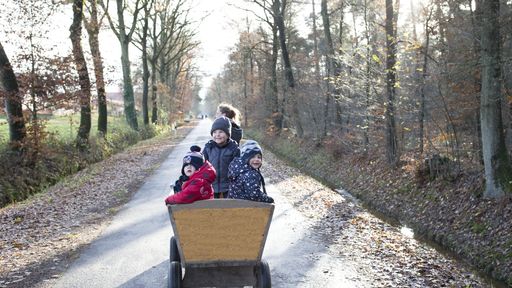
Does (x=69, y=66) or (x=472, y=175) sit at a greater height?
(x=69, y=66)

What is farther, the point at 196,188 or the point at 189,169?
the point at 189,169

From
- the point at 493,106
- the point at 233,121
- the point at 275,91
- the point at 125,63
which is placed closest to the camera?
the point at 233,121

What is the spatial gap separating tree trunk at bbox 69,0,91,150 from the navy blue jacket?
40.1 ft

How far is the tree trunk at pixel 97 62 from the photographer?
19.3m

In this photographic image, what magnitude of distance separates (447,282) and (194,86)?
83702 mm

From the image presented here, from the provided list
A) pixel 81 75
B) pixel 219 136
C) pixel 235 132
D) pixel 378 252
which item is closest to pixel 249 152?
pixel 219 136

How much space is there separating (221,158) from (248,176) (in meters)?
0.95

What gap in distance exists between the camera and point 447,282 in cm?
662

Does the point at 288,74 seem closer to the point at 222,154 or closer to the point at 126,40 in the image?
the point at 126,40

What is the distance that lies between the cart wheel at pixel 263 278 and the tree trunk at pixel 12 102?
36.9 feet

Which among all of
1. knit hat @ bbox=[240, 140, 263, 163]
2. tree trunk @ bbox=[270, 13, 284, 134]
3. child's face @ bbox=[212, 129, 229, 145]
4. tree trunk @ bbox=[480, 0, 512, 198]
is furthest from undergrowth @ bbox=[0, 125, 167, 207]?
tree trunk @ bbox=[270, 13, 284, 134]

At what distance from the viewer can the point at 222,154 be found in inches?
231

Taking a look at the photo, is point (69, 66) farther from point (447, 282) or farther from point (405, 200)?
point (447, 282)

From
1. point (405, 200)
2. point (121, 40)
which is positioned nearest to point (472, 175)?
point (405, 200)
